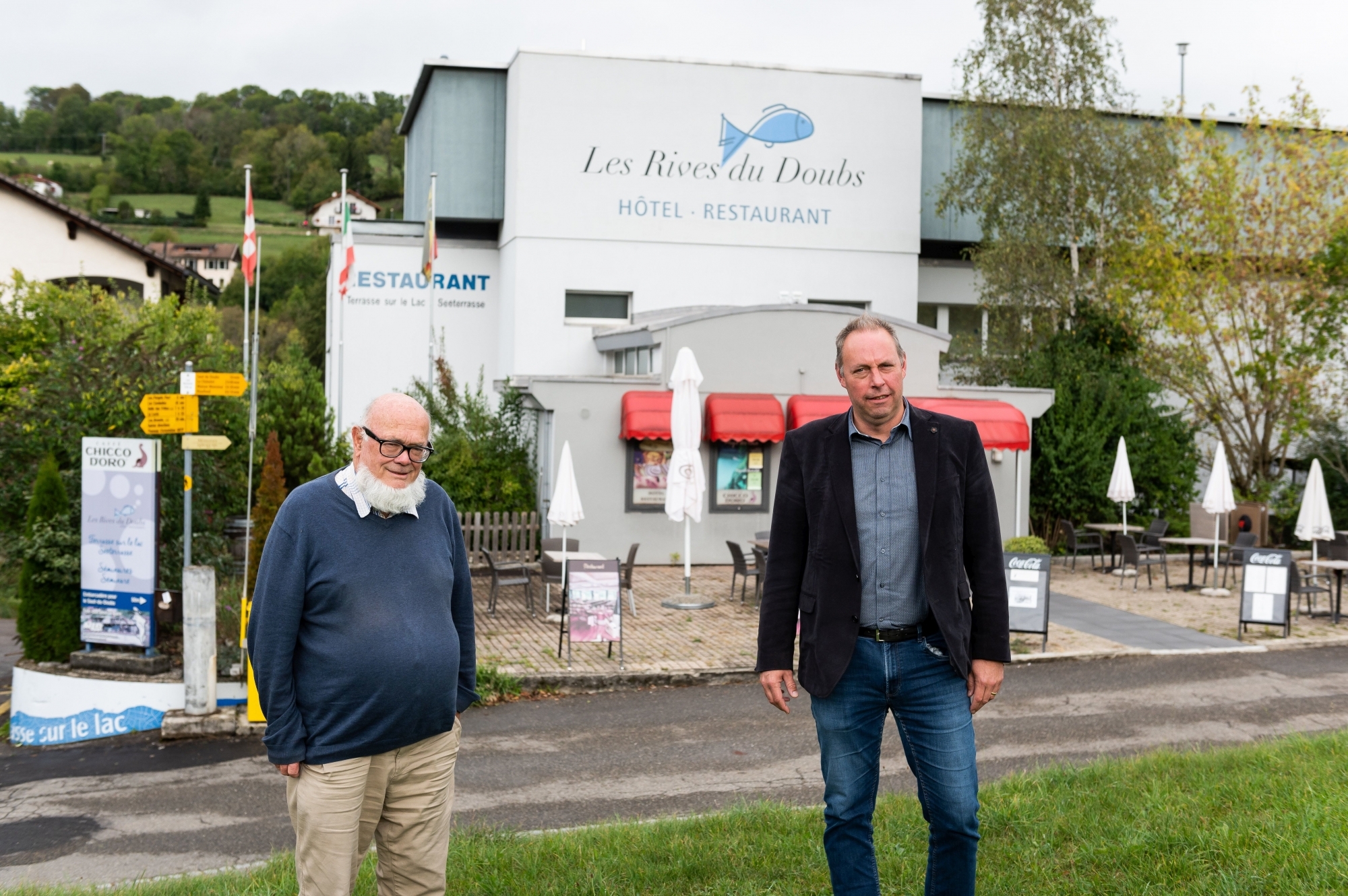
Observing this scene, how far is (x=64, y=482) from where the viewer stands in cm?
1184

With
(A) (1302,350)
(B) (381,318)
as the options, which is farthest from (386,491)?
(B) (381,318)

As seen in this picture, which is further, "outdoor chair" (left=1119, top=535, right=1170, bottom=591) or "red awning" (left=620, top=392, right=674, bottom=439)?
"red awning" (left=620, top=392, right=674, bottom=439)

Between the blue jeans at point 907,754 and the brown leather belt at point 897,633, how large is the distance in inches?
0.7

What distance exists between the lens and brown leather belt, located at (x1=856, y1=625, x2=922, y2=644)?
3.76 meters

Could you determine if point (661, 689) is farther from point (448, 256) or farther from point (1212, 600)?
point (448, 256)

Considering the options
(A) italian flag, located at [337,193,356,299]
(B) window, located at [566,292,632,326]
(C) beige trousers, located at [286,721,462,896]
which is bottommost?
(C) beige trousers, located at [286,721,462,896]

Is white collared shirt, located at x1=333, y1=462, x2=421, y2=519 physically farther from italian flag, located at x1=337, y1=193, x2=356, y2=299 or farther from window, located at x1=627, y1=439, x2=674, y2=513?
italian flag, located at x1=337, y1=193, x2=356, y2=299

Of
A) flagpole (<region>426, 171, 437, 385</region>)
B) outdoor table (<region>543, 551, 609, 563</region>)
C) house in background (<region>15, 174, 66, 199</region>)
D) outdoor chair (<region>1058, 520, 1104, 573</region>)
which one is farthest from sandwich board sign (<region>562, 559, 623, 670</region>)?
house in background (<region>15, 174, 66, 199</region>)

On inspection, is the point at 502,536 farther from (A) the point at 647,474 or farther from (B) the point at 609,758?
(B) the point at 609,758

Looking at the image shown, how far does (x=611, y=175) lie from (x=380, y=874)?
2325 centimetres

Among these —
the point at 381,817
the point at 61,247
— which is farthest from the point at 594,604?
the point at 61,247

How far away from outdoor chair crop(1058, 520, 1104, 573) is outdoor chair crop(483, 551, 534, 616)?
30.9 feet

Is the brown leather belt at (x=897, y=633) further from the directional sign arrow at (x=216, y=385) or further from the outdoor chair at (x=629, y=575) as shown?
the outdoor chair at (x=629, y=575)

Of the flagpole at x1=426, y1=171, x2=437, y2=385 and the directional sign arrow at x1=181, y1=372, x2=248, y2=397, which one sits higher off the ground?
the flagpole at x1=426, y1=171, x2=437, y2=385
